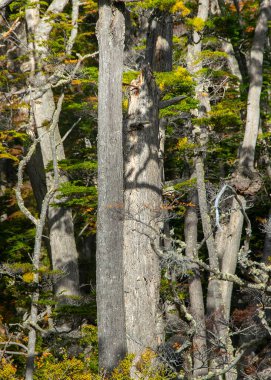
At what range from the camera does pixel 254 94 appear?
18312mm

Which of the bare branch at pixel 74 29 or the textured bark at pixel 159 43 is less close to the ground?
the bare branch at pixel 74 29

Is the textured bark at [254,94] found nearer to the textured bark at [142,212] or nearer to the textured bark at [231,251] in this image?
the textured bark at [231,251]

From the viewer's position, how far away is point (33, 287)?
42.7 ft

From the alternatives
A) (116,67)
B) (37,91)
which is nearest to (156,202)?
(116,67)

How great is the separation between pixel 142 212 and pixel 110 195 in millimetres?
879

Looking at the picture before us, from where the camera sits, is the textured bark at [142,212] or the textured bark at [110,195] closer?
the textured bark at [110,195]

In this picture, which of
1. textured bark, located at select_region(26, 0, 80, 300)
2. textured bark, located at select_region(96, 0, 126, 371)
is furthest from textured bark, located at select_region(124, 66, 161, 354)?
textured bark, located at select_region(26, 0, 80, 300)

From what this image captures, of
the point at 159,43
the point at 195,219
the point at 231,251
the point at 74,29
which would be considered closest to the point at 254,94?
the point at 195,219

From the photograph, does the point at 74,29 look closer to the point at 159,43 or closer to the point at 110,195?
the point at 159,43

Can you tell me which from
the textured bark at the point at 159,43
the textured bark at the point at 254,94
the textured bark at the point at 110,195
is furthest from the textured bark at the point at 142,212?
the textured bark at the point at 254,94

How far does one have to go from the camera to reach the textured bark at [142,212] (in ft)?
38.3

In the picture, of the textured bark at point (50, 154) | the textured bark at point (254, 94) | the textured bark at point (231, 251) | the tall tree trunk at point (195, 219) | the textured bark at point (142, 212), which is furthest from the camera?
the textured bark at point (254, 94)

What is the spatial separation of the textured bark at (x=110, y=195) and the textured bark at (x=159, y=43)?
1.98 metres

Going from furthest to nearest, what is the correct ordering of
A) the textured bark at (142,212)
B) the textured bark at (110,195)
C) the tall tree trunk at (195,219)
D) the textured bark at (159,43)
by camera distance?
the tall tree trunk at (195,219)
the textured bark at (159,43)
the textured bark at (142,212)
the textured bark at (110,195)
